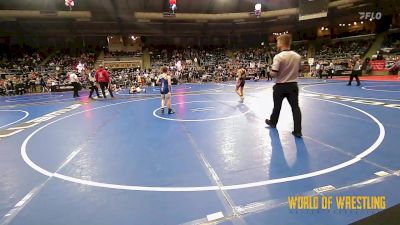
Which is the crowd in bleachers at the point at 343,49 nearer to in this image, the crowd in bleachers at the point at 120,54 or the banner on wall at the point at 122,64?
the banner on wall at the point at 122,64

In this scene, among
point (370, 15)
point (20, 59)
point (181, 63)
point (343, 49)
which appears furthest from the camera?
point (181, 63)

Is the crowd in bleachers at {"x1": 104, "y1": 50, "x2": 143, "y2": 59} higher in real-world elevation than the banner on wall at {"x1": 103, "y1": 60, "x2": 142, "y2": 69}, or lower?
higher

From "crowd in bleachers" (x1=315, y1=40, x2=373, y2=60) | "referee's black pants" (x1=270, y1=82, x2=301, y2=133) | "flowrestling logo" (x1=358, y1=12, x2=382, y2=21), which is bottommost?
"referee's black pants" (x1=270, y1=82, x2=301, y2=133)

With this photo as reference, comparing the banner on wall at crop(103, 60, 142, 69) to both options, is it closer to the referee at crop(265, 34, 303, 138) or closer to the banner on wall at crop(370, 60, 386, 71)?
the banner on wall at crop(370, 60, 386, 71)

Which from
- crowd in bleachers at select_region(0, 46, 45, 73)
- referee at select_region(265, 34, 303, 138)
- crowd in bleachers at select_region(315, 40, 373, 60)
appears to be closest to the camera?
referee at select_region(265, 34, 303, 138)

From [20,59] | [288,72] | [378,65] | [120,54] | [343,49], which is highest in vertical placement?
[120,54]

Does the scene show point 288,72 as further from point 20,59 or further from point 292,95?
point 20,59

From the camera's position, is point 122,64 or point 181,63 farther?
point 122,64

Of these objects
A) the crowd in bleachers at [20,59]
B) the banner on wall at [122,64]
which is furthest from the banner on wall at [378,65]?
the crowd in bleachers at [20,59]

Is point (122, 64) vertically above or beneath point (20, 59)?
beneath

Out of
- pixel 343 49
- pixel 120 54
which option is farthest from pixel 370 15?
pixel 120 54

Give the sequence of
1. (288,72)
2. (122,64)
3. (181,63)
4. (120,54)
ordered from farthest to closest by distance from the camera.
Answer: (120,54) → (122,64) → (181,63) → (288,72)

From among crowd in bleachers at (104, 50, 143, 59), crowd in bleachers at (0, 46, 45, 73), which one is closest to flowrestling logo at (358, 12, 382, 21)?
crowd in bleachers at (104, 50, 143, 59)

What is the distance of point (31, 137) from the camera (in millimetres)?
6918
